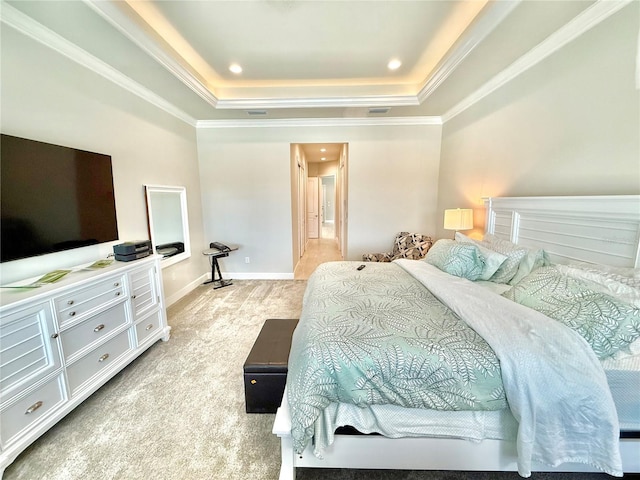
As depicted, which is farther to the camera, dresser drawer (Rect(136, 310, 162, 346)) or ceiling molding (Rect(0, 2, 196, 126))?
dresser drawer (Rect(136, 310, 162, 346))

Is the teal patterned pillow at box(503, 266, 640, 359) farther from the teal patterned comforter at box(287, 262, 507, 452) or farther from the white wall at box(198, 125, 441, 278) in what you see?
the white wall at box(198, 125, 441, 278)

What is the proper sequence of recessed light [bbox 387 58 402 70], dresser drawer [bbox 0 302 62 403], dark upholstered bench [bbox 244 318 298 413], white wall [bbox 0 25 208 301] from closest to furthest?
1. dresser drawer [bbox 0 302 62 403]
2. dark upholstered bench [bbox 244 318 298 413]
3. white wall [bbox 0 25 208 301]
4. recessed light [bbox 387 58 402 70]

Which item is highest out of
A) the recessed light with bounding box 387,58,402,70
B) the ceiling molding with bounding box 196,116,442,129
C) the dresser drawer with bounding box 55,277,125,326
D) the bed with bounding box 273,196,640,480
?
the recessed light with bounding box 387,58,402,70

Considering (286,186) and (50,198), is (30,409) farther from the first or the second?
(286,186)

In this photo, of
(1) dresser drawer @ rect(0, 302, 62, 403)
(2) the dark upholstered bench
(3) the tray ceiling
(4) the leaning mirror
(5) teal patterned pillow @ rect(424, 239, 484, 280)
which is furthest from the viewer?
(4) the leaning mirror

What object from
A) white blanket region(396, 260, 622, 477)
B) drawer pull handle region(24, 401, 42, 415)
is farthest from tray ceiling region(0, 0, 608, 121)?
drawer pull handle region(24, 401, 42, 415)

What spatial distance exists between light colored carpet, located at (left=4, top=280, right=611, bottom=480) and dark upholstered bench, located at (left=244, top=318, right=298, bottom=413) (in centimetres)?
10

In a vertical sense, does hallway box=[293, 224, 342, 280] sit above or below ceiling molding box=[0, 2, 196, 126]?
below

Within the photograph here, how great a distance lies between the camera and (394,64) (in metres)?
2.83

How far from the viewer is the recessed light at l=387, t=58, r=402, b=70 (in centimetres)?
276

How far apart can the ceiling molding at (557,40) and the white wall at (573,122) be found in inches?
1.7

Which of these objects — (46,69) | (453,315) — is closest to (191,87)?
(46,69)

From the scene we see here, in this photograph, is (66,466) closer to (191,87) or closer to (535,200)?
(191,87)

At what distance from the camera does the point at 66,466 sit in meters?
1.31
